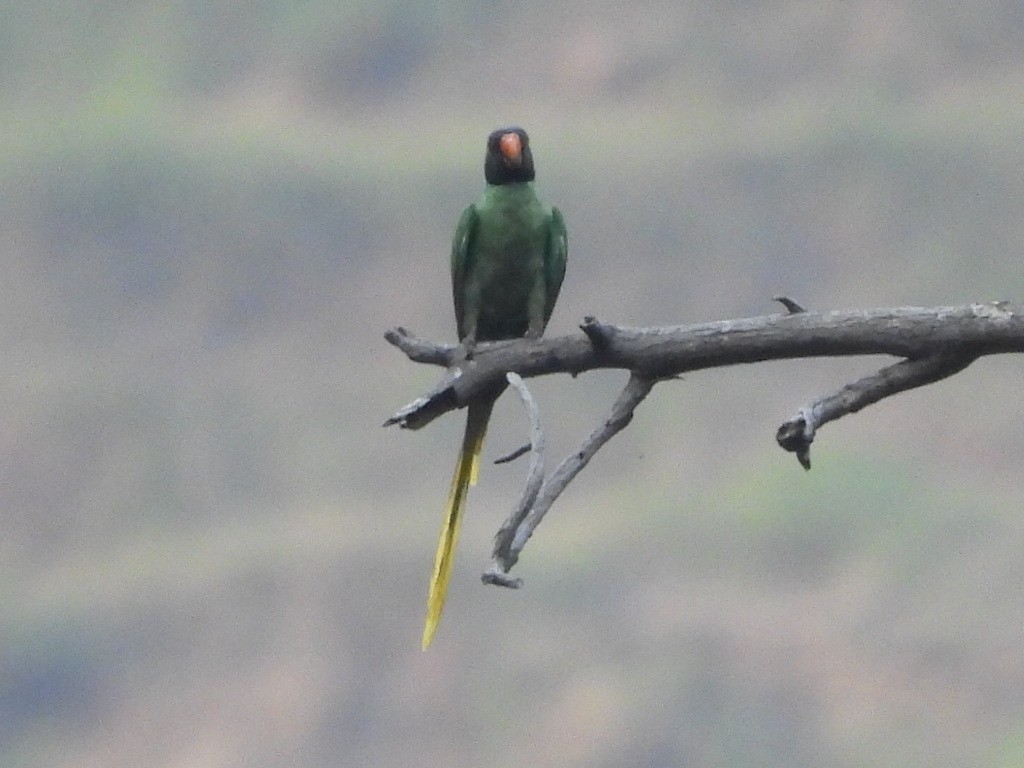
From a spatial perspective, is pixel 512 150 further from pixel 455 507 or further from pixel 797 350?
pixel 797 350

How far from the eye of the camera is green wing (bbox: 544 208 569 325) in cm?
605

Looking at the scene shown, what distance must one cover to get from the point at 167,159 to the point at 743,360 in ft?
92.5

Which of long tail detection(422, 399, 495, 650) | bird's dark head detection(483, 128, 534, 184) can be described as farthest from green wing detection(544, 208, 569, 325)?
long tail detection(422, 399, 495, 650)

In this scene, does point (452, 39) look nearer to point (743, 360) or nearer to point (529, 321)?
point (529, 321)

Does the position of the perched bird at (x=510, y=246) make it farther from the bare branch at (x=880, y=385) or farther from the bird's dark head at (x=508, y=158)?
the bare branch at (x=880, y=385)

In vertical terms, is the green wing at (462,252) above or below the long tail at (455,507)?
above

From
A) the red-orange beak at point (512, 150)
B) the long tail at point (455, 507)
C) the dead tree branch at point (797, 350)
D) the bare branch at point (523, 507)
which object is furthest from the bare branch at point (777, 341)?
the red-orange beak at point (512, 150)

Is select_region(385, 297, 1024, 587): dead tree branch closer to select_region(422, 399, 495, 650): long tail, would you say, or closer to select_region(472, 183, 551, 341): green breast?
select_region(422, 399, 495, 650): long tail

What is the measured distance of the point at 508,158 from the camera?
596cm

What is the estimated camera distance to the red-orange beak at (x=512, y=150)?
234 inches

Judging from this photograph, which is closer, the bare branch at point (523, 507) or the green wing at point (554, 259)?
the bare branch at point (523, 507)

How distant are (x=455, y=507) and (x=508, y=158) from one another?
1.42m

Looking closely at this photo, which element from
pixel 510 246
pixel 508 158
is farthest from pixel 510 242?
pixel 508 158

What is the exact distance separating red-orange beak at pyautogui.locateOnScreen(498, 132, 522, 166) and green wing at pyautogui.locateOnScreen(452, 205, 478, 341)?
192mm
